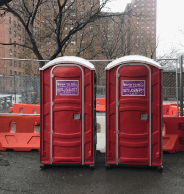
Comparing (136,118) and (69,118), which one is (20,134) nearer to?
(69,118)

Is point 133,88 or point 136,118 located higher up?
point 133,88

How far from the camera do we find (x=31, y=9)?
1520 cm

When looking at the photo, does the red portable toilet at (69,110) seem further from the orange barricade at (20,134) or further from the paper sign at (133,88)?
the orange barricade at (20,134)

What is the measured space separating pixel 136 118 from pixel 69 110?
4.52 feet

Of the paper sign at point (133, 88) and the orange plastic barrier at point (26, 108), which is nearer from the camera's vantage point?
the paper sign at point (133, 88)

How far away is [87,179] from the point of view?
139 inches

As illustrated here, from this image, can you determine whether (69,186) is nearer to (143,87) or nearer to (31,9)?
(143,87)

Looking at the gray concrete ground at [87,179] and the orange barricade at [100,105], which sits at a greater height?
the orange barricade at [100,105]

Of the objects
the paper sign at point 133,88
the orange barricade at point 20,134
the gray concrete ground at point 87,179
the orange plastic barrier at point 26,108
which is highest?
the paper sign at point 133,88

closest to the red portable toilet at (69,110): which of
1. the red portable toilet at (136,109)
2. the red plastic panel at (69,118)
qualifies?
the red plastic panel at (69,118)

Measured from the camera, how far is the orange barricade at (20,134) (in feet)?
16.4

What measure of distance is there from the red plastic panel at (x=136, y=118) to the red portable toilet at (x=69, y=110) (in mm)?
476

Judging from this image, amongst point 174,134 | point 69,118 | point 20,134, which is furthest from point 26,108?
point 174,134

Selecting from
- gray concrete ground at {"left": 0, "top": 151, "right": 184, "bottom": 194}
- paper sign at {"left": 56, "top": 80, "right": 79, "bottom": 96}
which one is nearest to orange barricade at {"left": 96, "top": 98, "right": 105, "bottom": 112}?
gray concrete ground at {"left": 0, "top": 151, "right": 184, "bottom": 194}
